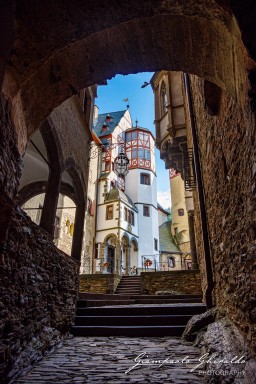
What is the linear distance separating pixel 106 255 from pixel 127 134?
53.3 feet

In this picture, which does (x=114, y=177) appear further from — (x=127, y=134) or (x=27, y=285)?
(x=27, y=285)

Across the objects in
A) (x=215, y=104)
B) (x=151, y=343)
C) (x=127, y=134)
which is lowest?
(x=151, y=343)

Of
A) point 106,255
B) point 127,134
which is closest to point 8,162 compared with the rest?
point 106,255

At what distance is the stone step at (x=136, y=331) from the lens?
5.28 metres

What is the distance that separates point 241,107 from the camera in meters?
2.44

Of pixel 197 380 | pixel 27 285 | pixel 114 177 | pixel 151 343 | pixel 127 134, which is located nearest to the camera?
pixel 197 380

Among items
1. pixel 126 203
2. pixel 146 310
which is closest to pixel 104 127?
pixel 126 203

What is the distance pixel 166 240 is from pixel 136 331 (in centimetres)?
2947

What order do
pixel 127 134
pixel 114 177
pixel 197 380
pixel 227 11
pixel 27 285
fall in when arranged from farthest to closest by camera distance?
pixel 127 134, pixel 114 177, pixel 27 285, pixel 197 380, pixel 227 11

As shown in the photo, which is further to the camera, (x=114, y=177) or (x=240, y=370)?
(x=114, y=177)

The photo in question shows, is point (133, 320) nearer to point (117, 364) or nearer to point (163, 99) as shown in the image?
point (117, 364)

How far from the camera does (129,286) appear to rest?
14180 mm

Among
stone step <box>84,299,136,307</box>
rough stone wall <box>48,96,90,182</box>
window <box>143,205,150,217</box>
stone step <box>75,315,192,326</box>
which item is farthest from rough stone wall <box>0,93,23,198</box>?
window <box>143,205,150,217</box>

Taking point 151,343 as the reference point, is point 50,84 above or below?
above
